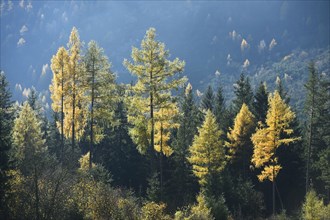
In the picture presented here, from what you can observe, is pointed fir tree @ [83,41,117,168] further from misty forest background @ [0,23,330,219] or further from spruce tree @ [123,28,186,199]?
spruce tree @ [123,28,186,199]

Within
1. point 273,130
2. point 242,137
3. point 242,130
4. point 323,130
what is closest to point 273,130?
point 273,130

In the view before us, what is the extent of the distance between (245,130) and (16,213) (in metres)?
29.0

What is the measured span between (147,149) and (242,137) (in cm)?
1113

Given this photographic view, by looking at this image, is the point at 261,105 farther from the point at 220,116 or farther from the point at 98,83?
Answer: the point at 98,83

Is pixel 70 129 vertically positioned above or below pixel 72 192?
above

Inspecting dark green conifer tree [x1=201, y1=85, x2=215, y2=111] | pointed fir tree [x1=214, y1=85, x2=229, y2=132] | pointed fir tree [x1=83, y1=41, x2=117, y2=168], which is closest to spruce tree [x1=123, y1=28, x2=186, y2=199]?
pointed fir tree [x1=83, y1=41, x2=117, y2=168]

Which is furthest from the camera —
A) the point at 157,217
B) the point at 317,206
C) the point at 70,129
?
the point at 70,129

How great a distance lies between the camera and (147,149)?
131 feet

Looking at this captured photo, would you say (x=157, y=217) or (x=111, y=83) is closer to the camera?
(x=157, y=217)

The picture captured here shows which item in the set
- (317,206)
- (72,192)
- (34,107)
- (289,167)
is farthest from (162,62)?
(34,107)

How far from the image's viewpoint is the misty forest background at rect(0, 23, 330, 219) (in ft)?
71.1

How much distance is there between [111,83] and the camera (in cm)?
3123

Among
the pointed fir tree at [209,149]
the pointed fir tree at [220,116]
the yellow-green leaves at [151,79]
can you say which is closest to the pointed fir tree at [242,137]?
the pointed fir tree at [220,116]

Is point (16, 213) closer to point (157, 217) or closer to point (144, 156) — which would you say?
point (157, 217)
